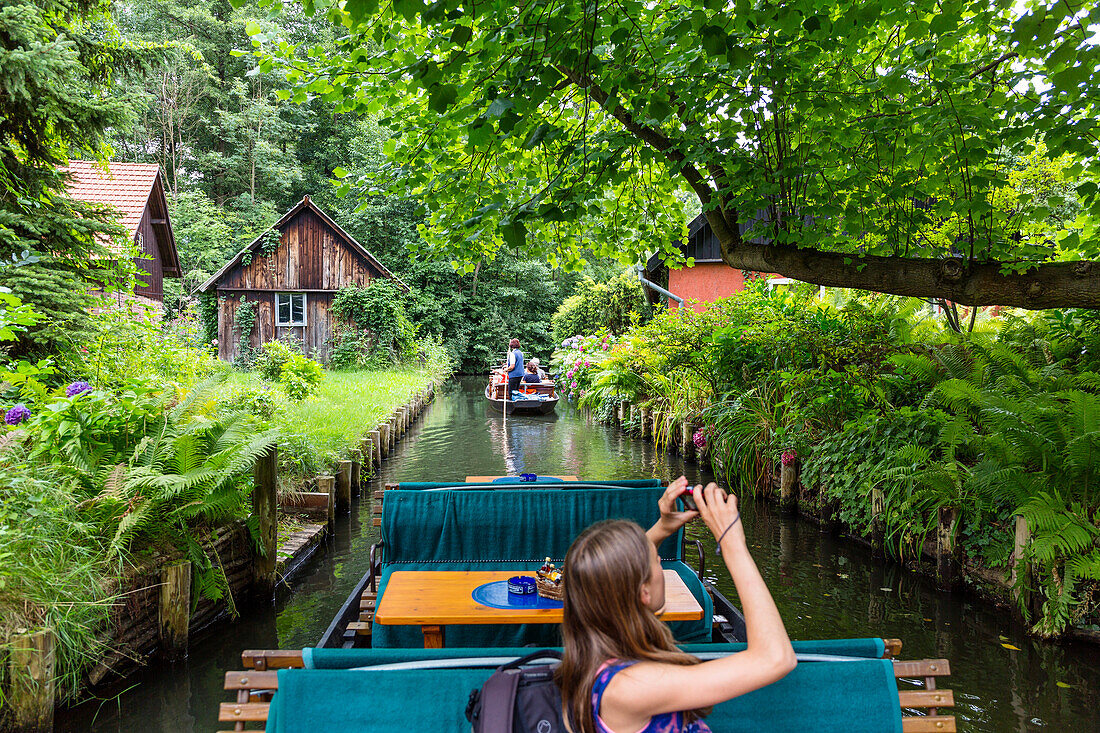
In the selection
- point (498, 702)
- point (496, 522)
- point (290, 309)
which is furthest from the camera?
point (290, 309)

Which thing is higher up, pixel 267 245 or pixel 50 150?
pixel 267 245

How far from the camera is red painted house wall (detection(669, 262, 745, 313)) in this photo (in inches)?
874

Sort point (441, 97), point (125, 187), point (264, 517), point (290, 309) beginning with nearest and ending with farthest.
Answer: point (441, 97) → point (264, 517) → point (125, 187) → point (290, 309)

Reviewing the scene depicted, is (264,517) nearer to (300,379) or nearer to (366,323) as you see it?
(300,379)

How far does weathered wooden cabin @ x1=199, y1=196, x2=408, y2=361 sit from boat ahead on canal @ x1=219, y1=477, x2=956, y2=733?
27654 millimetres

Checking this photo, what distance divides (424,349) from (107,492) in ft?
97.7

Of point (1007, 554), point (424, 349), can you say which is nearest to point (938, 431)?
point (1007, 554)

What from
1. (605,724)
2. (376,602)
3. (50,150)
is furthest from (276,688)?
(50,150)

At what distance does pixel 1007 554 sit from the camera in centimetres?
598

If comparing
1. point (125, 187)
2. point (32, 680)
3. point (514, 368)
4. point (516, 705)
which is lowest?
point (32, 680)

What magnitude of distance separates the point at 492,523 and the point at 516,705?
10.7 ft

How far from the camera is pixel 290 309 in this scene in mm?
32250

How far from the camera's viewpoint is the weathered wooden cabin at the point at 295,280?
31.4 meters

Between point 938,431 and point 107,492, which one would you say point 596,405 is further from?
point 107,492
